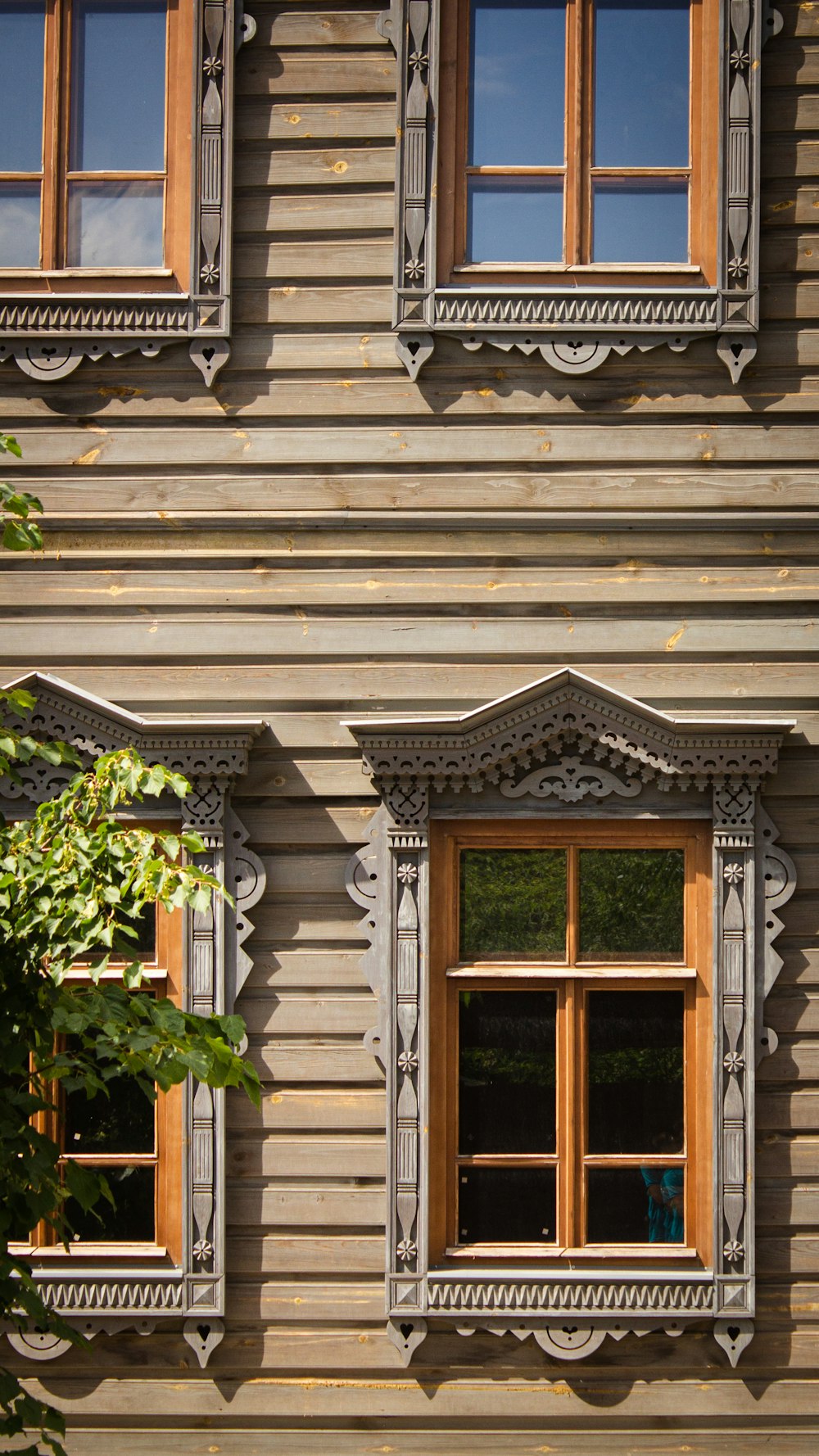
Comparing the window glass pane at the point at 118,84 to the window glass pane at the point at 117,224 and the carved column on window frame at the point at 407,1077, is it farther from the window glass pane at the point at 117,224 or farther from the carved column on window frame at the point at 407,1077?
the carved column on window frame at the point at 407,1077

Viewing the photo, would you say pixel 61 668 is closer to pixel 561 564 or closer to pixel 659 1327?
pixel 561 564

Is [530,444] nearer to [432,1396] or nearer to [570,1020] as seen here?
[570,1020]

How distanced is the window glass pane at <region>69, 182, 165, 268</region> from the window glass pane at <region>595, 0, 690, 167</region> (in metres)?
1.65

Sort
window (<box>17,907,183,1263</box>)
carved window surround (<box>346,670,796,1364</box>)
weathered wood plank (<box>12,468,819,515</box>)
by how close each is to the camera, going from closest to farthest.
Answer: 1. carved window surround (<box>346,670,796,1364</box>)
2. window (<box>17,907,183,1263</box>)
3. weathered wood plank (<box>12,468,819,515</box>)

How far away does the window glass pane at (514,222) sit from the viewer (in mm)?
4707

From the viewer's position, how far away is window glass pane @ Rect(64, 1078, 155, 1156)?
4.54 metres

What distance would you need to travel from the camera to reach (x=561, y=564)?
4617 mm

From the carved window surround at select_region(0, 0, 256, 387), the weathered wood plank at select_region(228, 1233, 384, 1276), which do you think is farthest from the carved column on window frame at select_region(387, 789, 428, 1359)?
the carved window surround at select_region(0, 0, 256, 387)

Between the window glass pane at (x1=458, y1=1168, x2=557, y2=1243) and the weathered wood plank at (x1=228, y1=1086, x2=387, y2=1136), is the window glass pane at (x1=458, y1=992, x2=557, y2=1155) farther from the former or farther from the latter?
the weathered wood plank at (x1=228, y1=1086, x2=387, y2=1136)

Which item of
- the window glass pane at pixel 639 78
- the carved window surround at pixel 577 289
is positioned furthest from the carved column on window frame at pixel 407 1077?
the window glass pane at pixel 639 78

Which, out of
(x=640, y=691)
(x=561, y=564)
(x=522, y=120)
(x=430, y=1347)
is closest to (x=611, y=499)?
(x=561, y=564)

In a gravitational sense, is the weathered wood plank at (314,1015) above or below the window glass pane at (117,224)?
below

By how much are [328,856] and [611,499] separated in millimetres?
1638

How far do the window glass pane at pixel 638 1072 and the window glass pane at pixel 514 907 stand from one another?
0.33 meters
